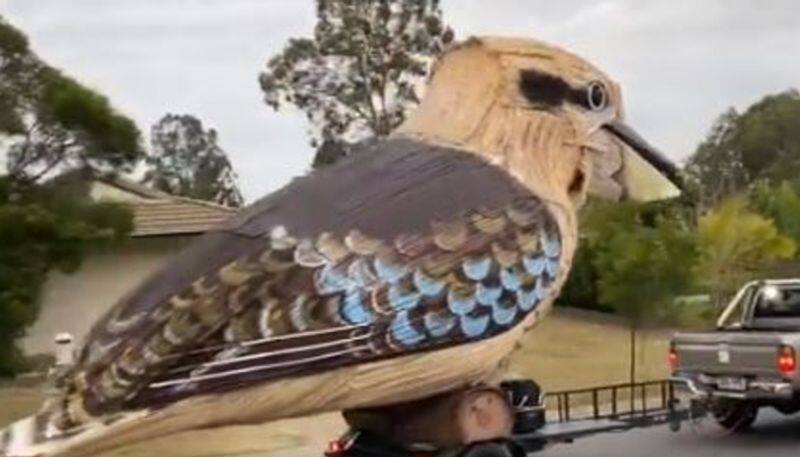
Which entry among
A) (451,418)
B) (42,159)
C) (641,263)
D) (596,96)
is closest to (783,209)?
(641,263)

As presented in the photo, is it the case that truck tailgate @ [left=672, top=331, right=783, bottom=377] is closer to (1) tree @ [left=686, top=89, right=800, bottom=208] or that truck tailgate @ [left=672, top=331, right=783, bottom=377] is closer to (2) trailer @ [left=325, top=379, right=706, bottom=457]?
(2) trailer @ [left=325, top=379, right=706, bottom=457]

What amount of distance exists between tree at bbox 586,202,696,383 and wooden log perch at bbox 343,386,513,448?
31.6 ft

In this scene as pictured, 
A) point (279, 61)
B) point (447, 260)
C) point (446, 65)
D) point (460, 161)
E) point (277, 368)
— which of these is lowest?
point (277, 368)

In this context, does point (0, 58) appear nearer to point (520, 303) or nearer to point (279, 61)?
point (520, 303)

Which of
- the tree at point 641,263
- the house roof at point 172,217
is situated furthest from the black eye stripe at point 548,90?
the house roof at point 172,217

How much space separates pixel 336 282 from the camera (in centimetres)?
710

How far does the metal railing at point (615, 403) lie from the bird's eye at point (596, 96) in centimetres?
258

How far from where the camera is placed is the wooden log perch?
772cm

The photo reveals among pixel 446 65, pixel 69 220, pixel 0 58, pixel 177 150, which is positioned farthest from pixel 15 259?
pixel 177 150

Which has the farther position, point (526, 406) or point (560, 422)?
point (560, 422)

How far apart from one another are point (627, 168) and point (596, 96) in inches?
21.2

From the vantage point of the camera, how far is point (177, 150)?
56.1 metres

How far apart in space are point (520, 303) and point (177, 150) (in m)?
49.5

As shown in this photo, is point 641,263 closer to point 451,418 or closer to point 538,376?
point 538,376
